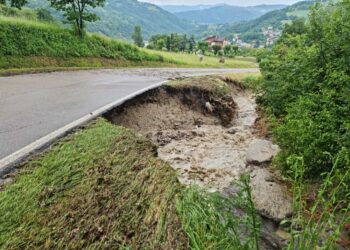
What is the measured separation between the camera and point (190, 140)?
24.5 ft

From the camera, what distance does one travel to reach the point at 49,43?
1579cm

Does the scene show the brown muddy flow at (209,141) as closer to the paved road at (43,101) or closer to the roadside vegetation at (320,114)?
the roadside vegetation at (320,114)

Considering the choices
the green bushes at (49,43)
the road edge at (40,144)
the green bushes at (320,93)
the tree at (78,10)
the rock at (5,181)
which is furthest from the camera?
the tree at (78,10)

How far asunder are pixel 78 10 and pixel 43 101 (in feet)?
40.8

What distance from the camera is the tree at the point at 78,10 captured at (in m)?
17.5

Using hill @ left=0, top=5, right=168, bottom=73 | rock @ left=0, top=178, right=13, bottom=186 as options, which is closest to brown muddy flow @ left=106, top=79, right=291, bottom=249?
rock @ left=0, top=178, right=13, bottom=186

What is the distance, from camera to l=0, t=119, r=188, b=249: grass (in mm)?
2682

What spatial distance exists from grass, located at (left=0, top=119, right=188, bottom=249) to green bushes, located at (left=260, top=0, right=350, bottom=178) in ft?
6.23

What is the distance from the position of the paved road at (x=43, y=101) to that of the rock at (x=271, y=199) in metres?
3.07

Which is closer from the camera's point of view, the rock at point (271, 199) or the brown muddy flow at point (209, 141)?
the rock at point (271, 199)

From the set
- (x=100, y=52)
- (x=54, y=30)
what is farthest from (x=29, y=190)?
(x=100, y=52)

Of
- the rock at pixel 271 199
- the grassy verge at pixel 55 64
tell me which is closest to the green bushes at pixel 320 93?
the rock at pixel 271 199

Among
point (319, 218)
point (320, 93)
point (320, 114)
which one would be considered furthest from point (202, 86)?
point (319, 218)

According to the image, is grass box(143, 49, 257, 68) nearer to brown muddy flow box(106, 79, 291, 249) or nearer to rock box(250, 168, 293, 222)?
brown muddy flow box(106, 79, 291, 249)
